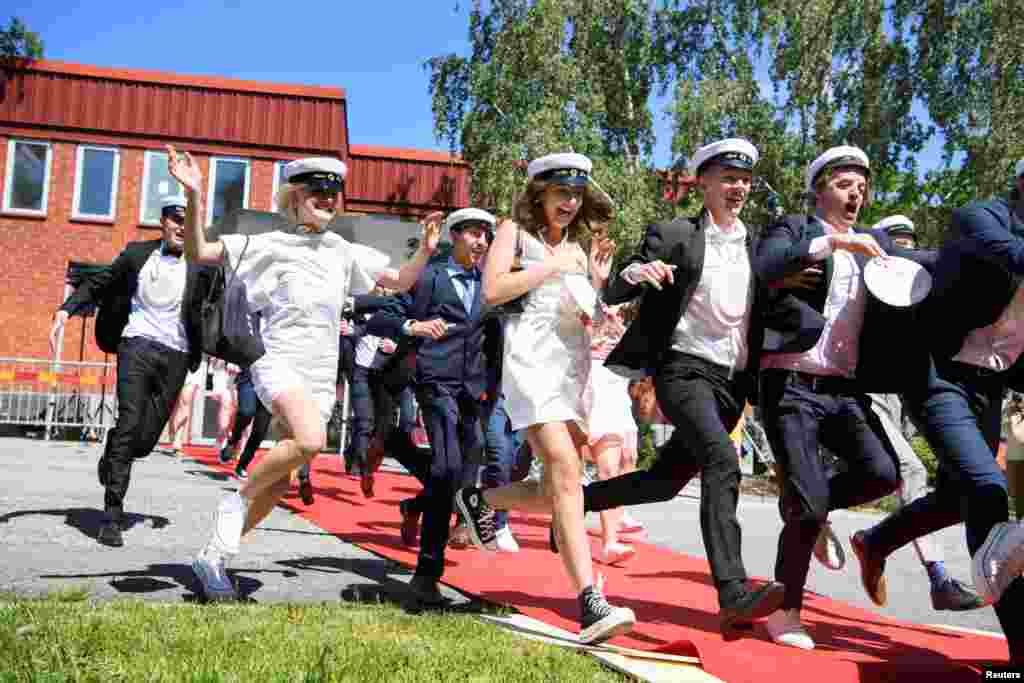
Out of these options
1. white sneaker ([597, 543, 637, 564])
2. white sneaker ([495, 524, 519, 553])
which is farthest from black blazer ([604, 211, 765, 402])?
white sneaker ([495, 524, 519, 553])

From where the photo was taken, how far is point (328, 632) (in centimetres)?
417

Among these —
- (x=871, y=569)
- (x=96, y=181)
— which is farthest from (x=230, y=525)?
(x=96, y=181)

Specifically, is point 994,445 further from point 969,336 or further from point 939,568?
point 939,568

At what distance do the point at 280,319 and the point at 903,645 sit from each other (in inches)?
129

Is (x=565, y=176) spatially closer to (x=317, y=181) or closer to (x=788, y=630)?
(x=317, y=181)

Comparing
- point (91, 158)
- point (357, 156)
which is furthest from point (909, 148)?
point (91, 158)

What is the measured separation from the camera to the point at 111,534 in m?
6.70

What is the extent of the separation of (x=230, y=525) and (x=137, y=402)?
2369 millimetres

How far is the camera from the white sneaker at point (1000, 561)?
3.83m

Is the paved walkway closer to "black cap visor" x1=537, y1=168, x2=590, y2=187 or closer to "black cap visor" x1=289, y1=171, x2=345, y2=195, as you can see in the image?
"black cap visor" x1=289, y1=171, x2=345, y2=195

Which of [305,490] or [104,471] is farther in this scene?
[305,490]

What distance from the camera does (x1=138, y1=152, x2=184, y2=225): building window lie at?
30.4 meters

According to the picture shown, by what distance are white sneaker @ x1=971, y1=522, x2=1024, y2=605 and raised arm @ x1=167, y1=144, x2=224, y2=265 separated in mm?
3528

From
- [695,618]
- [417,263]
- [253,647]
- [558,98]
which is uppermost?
[558,98]
